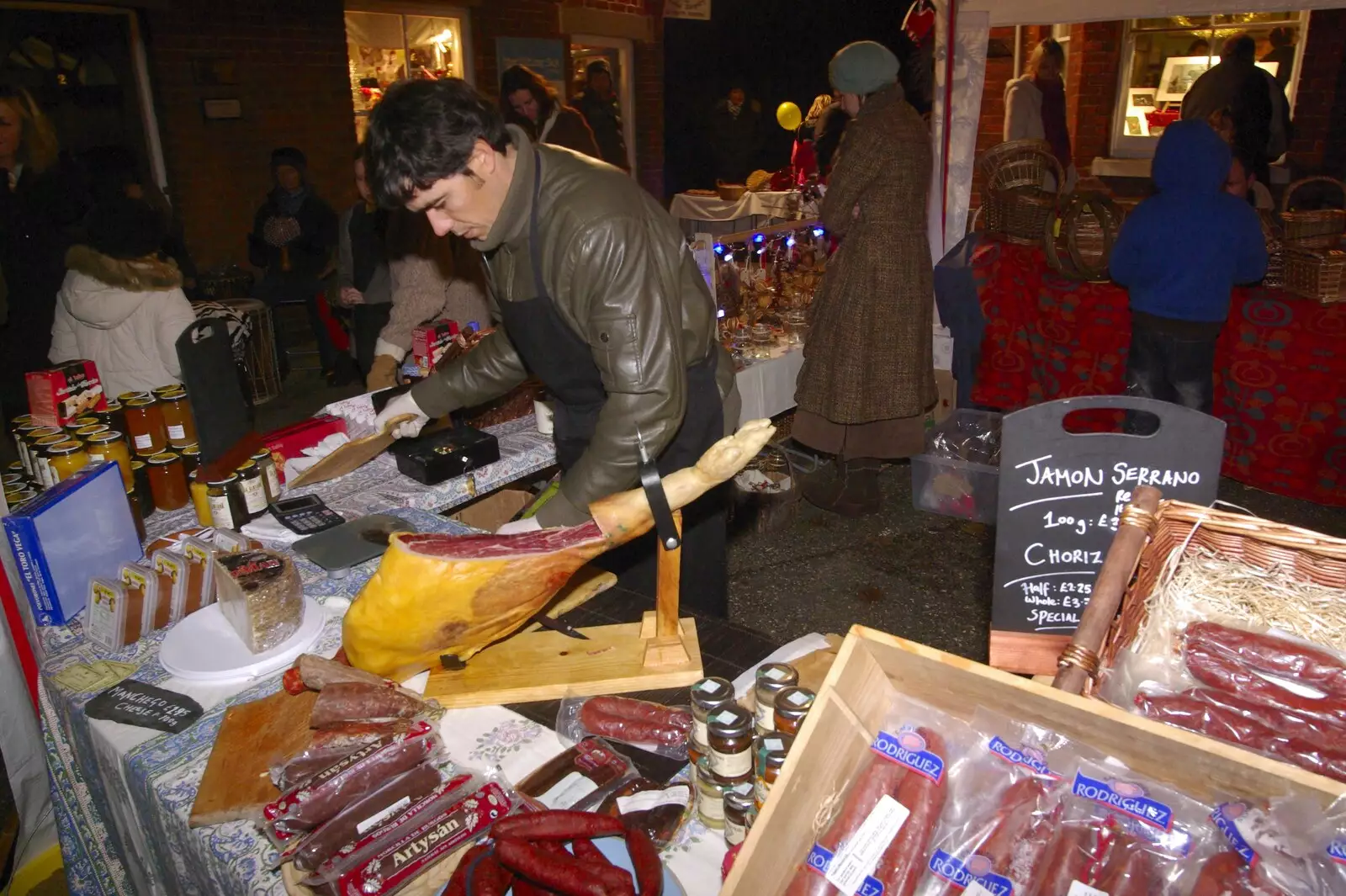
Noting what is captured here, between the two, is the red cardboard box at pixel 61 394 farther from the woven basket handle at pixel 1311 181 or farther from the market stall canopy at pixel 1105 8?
the woven basket handle at pixel 1311 181

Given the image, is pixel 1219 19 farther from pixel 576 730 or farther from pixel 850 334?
pixel 576 730

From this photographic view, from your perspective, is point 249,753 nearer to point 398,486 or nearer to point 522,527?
point 522,527

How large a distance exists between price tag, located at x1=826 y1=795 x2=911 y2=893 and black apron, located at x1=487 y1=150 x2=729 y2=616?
44.9 inches

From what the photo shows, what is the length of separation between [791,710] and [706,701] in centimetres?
14

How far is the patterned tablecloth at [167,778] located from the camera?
146 centimetres

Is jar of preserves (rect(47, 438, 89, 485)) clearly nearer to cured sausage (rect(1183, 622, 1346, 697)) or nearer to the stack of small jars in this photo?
the stack of small jars

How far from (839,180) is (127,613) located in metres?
3.44

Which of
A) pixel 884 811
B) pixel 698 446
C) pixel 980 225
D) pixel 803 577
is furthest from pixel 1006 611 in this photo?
pixel 980 225

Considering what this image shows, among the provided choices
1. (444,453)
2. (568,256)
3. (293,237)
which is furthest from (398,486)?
(293,237)

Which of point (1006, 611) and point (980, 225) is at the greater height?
point (980, 225)

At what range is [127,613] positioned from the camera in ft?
6.59

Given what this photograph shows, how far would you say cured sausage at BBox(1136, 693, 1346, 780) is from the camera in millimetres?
1253

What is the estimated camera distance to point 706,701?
4.65 ft

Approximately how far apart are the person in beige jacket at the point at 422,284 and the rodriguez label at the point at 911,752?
9.42 ft
